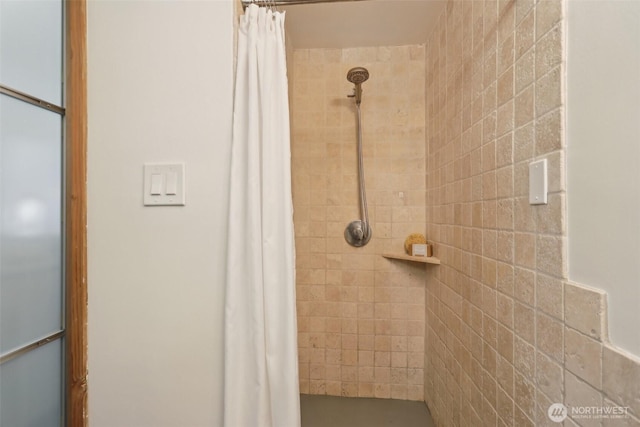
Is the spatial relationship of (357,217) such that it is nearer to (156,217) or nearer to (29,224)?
(156,217)

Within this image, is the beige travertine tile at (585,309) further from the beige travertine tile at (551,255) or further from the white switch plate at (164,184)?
the white switch plate at (164,184)

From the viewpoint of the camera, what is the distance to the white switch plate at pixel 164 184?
0.84m

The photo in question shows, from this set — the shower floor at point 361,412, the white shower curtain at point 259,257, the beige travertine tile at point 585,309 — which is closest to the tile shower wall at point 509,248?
the beige travertine tile at point 585,309

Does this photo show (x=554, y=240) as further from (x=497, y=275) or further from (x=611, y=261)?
(x=497, y=275)

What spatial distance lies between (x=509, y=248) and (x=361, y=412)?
126 centimetres

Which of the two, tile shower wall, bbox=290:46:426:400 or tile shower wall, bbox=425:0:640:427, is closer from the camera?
tile shower wall, bbox=425:0:640:427

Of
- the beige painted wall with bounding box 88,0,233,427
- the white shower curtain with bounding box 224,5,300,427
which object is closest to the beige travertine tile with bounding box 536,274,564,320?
the white shower curtain with bounding box 224,5,300,427

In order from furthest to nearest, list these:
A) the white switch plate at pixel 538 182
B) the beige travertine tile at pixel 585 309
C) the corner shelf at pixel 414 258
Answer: the corner shelf at pixel 414 258, the white switch plate at pixel 538 182, the beige travertine tile at pixel 585 309

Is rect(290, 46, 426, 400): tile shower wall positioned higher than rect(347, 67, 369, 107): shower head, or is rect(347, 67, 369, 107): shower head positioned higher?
rect(347, 67, 369, 107): shower head

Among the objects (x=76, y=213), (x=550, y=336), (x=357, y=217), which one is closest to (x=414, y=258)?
(x=357, y=217)

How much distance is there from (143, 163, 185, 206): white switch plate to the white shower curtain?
0.54 feet

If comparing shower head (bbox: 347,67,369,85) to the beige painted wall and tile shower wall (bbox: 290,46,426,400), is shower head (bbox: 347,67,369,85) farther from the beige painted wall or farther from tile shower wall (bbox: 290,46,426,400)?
the beige painted wall

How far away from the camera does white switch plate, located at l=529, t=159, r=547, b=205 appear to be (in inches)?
24.8

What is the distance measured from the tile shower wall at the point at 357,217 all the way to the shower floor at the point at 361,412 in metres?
0.05
